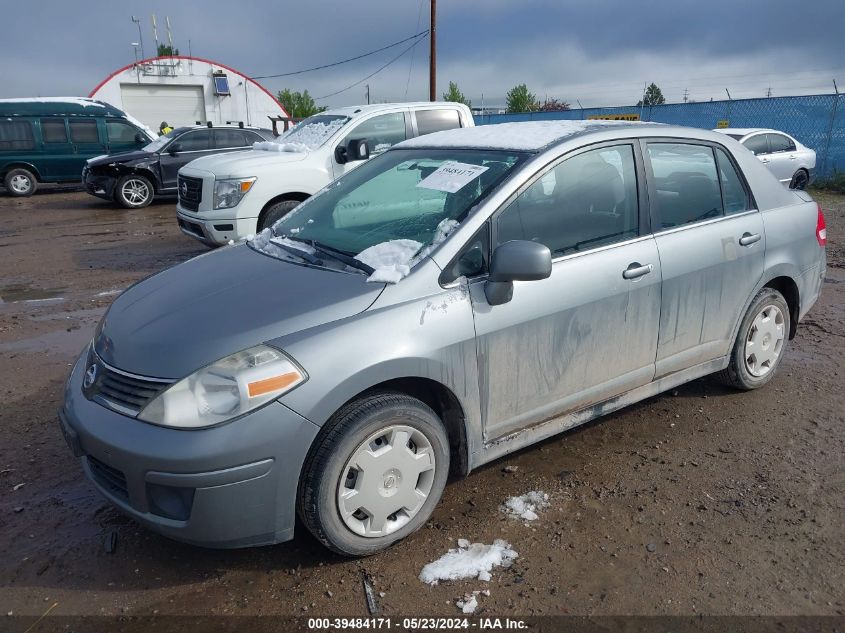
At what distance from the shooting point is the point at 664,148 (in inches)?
145

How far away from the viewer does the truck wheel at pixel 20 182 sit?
53.9 ft

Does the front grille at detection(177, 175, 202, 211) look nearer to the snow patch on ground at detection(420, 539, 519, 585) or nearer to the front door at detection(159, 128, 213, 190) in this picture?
the snow patch on ground at detection(420, 539, 519, 585)

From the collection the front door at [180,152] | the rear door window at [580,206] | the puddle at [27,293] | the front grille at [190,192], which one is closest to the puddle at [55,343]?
the puddle at [27,293]

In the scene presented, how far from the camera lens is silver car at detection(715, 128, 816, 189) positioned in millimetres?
13289

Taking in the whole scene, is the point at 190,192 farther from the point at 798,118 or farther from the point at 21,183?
the point at 798,118

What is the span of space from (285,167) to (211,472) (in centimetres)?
588

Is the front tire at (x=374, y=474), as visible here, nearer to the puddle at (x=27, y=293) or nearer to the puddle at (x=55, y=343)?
the puddle at (x=55, y=343)

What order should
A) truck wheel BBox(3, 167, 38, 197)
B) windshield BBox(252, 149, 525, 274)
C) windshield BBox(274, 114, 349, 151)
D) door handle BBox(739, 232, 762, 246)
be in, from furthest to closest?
truck wheel BBox(3, 167, 38, 197) < windshield BBox(274, 114, 349, 151) < door handle BBox(739, 232, 762, 246) < windshield BBox(252, 149, 525, 274)

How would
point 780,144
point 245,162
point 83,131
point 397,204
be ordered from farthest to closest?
point 83,131, point 780,144, point 245,162, point 397,204

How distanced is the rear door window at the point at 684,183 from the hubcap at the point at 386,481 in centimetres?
189

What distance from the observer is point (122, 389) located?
98.6 inches

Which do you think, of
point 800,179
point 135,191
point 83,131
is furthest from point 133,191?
point 800,179

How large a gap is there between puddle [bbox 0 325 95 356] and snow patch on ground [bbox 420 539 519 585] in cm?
387

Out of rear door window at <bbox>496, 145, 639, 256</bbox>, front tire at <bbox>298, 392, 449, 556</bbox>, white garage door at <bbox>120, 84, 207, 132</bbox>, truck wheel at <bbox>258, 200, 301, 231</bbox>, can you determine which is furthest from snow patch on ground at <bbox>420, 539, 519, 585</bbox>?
white garage door at <bbox>120, 84, 207, 132</bbox>
